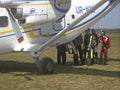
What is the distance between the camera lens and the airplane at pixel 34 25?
14.5 meters

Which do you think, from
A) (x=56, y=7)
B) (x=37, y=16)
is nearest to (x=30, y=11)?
(x=37, y=16)

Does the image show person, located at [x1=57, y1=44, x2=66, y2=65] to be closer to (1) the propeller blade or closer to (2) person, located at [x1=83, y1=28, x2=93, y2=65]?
(2) person, located at [x1=83, y1=28, x2=93, y2=65]

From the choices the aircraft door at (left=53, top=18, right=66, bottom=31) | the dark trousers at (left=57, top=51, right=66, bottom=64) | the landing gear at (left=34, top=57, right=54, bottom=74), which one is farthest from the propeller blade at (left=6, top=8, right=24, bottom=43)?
the dark trousers at (left=57, top=51, right=66, bottom=64)

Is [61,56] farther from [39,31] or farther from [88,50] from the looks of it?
[39,31]

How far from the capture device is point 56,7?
15.2 meters

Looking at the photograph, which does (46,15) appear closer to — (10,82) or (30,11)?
(30,11)

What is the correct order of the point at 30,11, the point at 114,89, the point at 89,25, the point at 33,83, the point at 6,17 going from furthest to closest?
the point at 89,25 → the point at 6,17 → the point at 30,11 → the point at 33,83 → the point at 114,89

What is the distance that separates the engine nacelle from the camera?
14.4m

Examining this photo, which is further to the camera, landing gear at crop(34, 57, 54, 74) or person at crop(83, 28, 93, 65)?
person at crop(83, 28, 93, 65)

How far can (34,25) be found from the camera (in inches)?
631

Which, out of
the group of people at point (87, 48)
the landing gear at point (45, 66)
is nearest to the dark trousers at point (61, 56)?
the group of people at point (87, 48)

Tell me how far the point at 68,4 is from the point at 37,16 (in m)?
1.89

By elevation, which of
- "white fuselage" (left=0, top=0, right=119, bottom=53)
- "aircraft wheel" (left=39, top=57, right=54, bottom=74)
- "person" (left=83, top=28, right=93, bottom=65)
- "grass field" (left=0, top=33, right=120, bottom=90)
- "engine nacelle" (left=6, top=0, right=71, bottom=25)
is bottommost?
"grass field" (left=0, top=33, right=120, bottom=90)

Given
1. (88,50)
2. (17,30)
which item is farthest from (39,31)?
(88,50)
